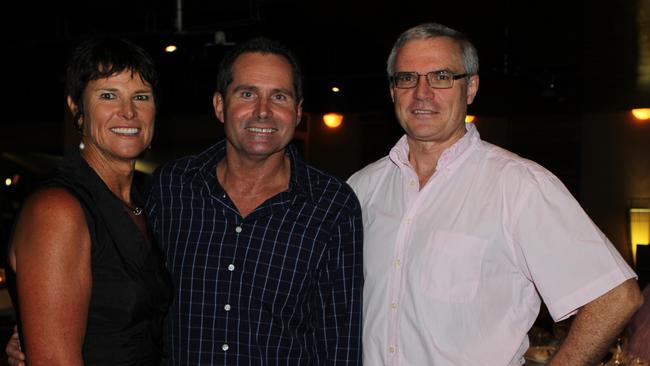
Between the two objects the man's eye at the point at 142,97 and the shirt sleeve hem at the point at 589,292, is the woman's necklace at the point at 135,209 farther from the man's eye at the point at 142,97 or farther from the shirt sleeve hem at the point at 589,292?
the shirt sleeve hem at the point at 589,292

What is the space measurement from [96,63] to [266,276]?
0.88m

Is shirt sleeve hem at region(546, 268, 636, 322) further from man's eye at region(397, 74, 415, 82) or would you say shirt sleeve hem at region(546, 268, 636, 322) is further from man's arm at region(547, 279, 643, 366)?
man's eye at region(397, 74, 415, 82)

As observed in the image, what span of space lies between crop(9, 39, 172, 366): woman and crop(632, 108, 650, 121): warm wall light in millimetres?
10180

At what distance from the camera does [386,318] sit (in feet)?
7.80

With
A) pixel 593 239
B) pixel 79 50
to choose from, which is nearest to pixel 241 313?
pixel 79 50

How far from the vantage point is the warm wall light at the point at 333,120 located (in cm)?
1334

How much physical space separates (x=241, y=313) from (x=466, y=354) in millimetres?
742

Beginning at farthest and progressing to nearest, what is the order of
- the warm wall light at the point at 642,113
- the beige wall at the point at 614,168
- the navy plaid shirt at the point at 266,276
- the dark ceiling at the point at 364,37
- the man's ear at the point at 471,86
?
the beige wall at the point at 614,168, the warm wall light at the point at 642,113, the dark ceiling at the point at 364,37, the man's ear at the point at 471,86, the navy plaid shirt at the point at 266,276

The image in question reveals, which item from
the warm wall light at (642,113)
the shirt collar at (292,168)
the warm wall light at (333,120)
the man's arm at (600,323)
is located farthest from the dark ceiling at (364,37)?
the man's arm at (600,323)

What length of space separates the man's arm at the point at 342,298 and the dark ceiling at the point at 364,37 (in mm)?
3231

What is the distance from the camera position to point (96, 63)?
2092 mm

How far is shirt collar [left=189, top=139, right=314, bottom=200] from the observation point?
8.46ft

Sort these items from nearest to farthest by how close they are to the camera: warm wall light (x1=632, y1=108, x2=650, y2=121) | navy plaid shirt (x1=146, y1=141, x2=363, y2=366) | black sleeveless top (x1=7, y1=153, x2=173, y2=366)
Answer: black sleeveless top (x1=7, y1=153, x2=173, y2=366)
navy plaid shirt (x1=146, y1=141, x2=363, y2=366)
warm wall light (x1=632, y1=108, x2=650, y2=121)

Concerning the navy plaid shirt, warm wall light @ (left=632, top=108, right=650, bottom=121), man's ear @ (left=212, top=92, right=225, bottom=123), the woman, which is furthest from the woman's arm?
warm wall light @ (left=632, top=108, right=650, bottom=121)
